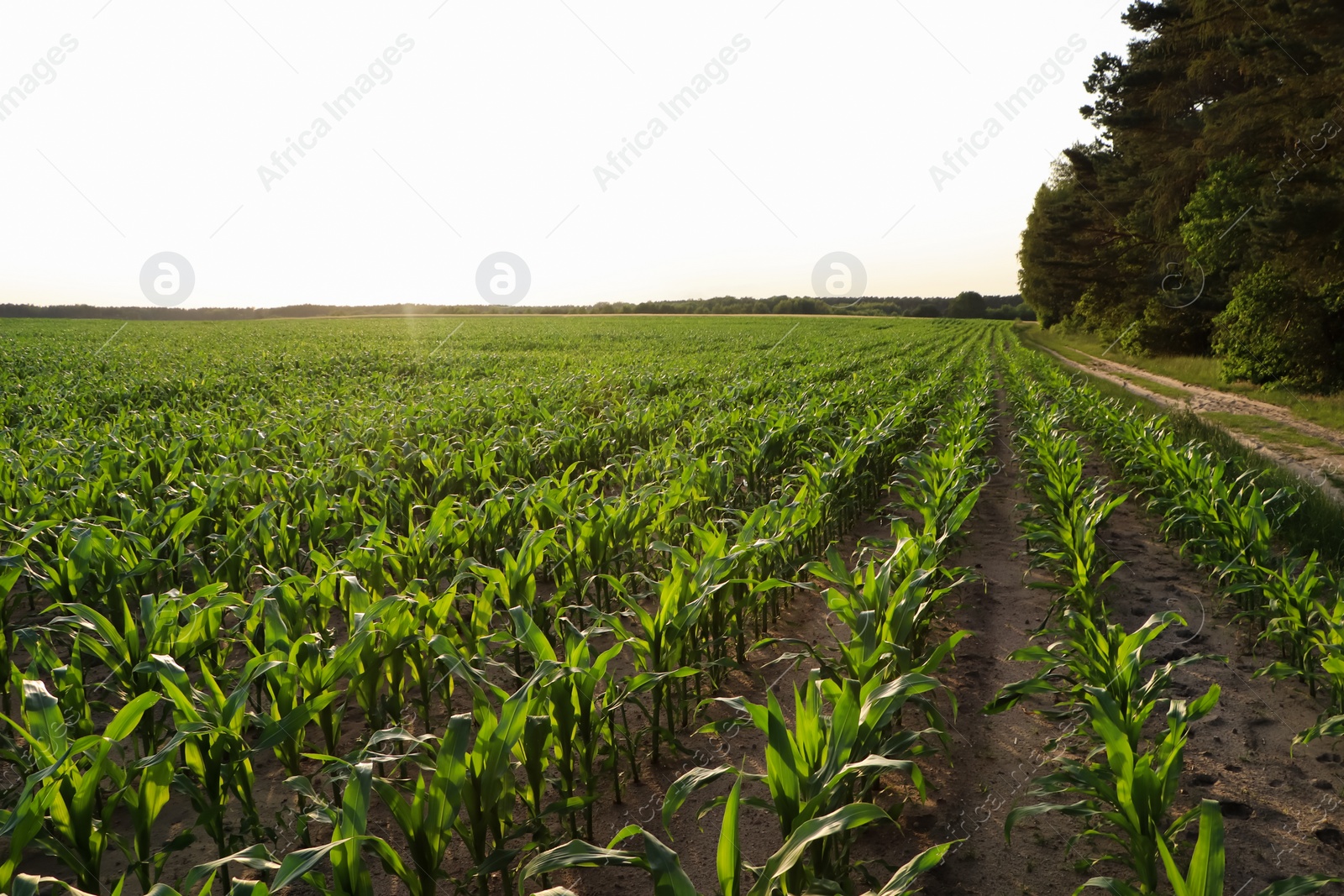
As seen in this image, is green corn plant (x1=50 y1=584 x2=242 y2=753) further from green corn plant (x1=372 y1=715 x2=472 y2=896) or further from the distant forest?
the distant forest

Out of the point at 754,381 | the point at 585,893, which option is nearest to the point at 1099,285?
the point at 754,381

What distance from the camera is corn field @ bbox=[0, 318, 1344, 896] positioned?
81.4 inches

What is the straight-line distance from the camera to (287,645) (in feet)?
9.16

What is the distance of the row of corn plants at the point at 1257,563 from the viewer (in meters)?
3.36

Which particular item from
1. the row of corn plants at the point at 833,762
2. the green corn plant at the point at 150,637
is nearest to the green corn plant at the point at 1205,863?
the row of corn plants at the point at 833,762

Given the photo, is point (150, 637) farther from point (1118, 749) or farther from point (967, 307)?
point (967, 307)

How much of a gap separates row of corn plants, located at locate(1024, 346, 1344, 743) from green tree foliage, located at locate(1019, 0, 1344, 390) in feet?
28.5

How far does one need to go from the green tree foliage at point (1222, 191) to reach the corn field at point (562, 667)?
8895 mm

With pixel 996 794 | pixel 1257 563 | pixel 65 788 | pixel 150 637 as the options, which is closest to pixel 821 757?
pixel 996 794

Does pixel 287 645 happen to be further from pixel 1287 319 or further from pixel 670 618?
pixel 1287 319

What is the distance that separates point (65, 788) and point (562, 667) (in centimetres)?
147

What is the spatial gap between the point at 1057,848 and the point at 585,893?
1.75 meters

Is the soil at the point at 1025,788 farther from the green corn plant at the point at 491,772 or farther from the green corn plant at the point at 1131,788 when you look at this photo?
the green corn plant at the point at 491,772

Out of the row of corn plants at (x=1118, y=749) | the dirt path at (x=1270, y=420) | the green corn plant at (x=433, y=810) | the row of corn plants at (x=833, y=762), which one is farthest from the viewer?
the dirt path at (x=1270, y=420)
